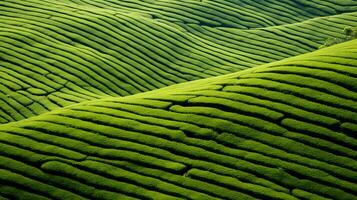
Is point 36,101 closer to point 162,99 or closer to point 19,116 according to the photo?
point 19,116

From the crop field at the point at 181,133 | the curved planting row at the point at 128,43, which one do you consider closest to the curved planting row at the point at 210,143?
the crop field at the point at 181,133

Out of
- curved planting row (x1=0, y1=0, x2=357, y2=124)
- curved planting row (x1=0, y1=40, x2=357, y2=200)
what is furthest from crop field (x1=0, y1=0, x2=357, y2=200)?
curved planting row (x1=0, y1=0, x2=357, y2=124)

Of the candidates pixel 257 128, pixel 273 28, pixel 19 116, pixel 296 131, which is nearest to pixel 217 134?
pixel 257 128

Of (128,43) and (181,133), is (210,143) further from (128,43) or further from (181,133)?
(128,43)

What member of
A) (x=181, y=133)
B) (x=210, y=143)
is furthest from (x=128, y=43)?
(x=210, y=143)

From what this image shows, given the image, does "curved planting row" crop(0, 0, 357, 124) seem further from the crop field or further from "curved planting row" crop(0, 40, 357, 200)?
"curved planting row" crop(0, 40, 357, 200)

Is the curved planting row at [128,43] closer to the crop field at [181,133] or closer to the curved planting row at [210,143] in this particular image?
the crop field at [181,133]
